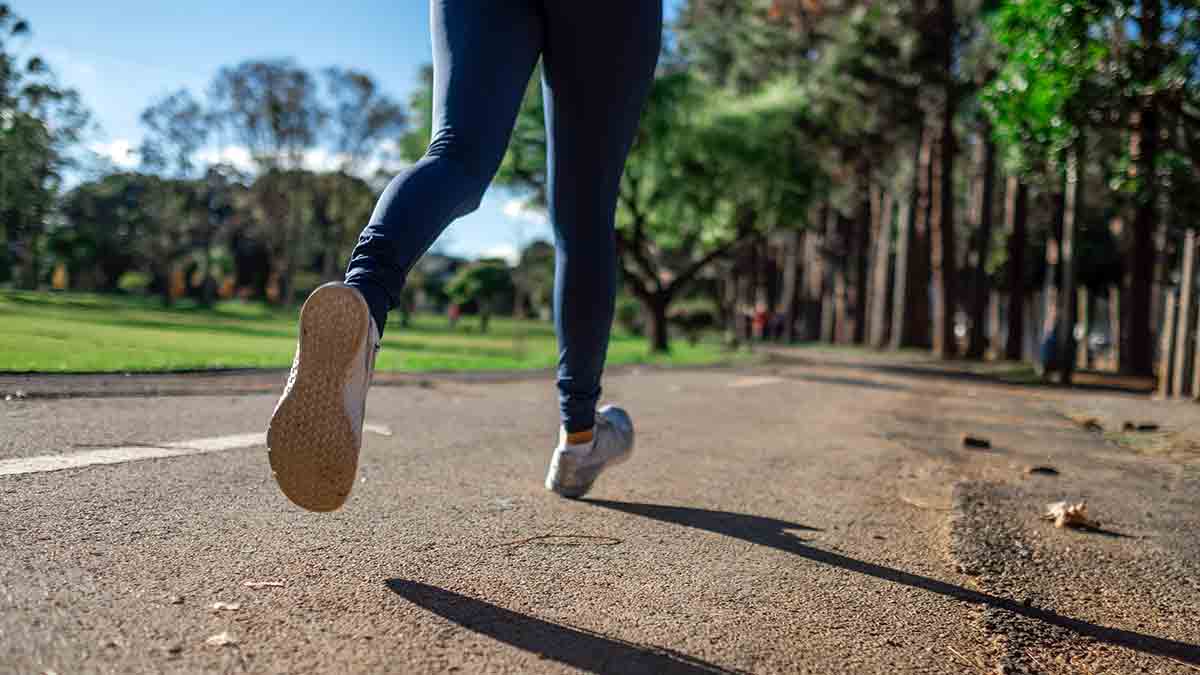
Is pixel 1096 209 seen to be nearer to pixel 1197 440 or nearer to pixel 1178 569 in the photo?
pixel 1197 440

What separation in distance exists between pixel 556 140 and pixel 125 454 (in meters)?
1.53

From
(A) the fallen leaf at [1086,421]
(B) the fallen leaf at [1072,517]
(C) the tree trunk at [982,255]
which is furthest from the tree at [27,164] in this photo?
(C) the tree trunk at [982,255]

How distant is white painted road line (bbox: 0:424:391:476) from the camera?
2.49 meters

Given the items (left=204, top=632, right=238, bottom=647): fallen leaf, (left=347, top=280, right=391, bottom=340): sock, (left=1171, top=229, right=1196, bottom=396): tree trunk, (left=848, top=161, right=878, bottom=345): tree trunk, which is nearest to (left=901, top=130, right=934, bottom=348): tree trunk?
(left=848, top=161, right=878, bottom=345): tree trunk

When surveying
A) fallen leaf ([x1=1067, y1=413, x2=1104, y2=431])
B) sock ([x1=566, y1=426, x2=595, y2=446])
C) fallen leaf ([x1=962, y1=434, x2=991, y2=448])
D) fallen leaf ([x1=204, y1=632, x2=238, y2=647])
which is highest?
sock ([x1=566, y1=426, x2=595, y2=446])

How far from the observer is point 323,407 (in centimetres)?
182

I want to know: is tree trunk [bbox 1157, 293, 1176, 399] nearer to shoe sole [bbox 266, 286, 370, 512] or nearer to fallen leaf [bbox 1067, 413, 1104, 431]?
fallen leaf [bbox 1067, 413, 1104, 431]

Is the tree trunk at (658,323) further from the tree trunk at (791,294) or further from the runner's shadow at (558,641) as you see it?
the runner's shadow at (558,641)

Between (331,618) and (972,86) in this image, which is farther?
(972,86)

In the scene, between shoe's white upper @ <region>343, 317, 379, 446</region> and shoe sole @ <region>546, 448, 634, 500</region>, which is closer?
shoe's white upper @ <region>343, 317, 379, 446</region>

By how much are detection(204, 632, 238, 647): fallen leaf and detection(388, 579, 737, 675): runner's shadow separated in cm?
33

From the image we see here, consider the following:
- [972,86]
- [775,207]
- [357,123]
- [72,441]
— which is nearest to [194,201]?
[357,123]

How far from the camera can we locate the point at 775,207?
25469 millimetres

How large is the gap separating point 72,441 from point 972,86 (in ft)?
88.6
